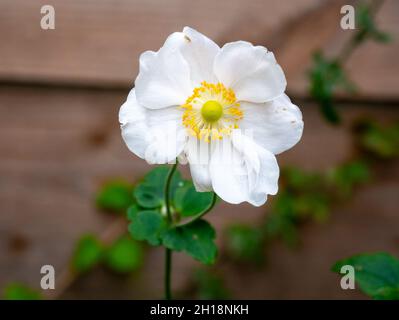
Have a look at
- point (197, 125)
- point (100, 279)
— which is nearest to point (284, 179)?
point (100, 279)

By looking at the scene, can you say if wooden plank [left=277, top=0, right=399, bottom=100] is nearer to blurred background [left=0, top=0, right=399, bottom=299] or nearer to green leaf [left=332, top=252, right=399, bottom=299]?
blurred background [left=0, top=0, right=399, bottom=299]

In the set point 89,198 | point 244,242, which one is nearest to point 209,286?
point 244,242

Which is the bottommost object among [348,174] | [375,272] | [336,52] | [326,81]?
[375,272]

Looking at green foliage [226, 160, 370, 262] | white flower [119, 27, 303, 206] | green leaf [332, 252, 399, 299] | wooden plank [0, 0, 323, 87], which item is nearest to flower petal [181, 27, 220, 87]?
white flower [119, 27, 303, 206]

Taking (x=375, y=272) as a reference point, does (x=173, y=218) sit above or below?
above

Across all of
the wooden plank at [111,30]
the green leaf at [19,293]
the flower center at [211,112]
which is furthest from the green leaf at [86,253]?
the flower center at [211,112]

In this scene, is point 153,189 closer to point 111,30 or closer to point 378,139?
point 111,30
